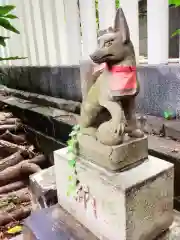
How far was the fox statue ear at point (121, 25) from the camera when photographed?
3.18 ft

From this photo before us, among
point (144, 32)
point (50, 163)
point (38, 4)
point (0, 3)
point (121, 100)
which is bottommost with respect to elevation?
point (50, 163)

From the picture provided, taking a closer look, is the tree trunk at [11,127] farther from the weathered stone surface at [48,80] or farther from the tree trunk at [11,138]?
the weathered stone surface at [48,80]

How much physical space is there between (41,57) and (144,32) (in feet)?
4.56

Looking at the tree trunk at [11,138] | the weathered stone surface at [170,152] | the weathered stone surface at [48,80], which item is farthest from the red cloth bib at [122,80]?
the tree trunk at [11,138]

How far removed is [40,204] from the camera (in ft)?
5.23

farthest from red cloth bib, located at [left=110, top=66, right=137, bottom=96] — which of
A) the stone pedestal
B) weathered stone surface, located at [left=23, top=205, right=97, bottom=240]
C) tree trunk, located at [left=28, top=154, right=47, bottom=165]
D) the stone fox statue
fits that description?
tree trunk, located at [left=28, top=154, right=47, bottom=165]

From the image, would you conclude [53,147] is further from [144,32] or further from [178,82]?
[144,32]

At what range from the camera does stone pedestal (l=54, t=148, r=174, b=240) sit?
3.28ft

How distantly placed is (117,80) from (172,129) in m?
0.74

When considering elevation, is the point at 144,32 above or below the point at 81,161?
above

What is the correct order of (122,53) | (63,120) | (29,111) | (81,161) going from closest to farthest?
(122,53) < (81,161) < (63,120) < (29,111)

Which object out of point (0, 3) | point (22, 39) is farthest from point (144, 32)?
point (0, 3)

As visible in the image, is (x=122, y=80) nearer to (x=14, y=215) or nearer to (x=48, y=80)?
(x=14, y=215)

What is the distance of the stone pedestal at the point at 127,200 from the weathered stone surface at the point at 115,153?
30 millimetres
